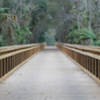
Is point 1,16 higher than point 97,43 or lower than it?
higher

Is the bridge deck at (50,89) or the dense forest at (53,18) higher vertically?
the dense forest at (53,18)

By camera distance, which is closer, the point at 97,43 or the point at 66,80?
the point at 66,80

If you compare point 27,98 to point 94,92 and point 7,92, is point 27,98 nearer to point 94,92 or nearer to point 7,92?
point 7,92

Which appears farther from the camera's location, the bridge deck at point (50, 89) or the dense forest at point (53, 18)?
the dense forest at point (53, 18)

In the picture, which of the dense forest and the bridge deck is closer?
the bridge deck

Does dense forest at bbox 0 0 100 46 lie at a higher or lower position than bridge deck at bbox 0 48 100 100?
higher

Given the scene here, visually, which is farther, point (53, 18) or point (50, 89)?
point (53, 18)

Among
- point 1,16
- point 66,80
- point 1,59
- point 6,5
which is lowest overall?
point 66,80

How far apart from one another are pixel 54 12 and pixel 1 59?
142 feet

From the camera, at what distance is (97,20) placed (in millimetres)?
38625

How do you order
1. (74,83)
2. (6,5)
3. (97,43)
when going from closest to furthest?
1. (74,83)
2. (97,43)
3. (6,5)

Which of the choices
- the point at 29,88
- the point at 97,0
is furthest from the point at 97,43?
the point at 29,88

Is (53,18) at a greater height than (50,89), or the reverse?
(53,18)

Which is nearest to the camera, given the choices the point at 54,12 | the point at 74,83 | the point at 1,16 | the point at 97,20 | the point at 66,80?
the point at 74,83
